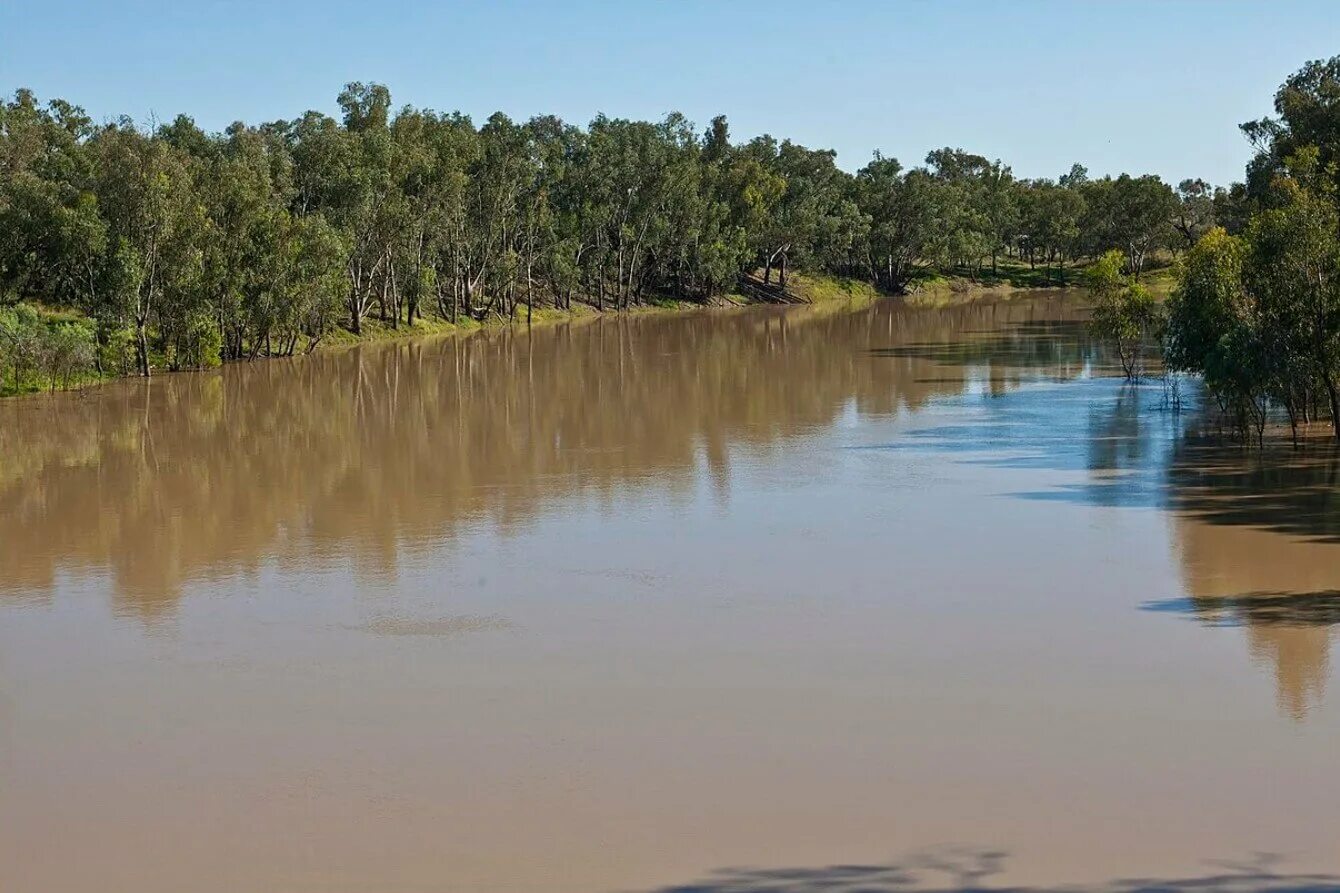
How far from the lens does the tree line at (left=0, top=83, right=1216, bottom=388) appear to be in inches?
1959

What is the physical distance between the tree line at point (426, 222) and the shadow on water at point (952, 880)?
1545 inches

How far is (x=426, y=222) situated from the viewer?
227 ft

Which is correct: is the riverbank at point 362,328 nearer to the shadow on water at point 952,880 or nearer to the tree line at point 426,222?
the tree line at point 426,222

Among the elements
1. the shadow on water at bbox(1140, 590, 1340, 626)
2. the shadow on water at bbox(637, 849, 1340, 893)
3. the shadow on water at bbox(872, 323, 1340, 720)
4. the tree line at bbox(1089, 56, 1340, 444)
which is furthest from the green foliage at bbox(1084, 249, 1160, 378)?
the shadow on water at bbox(637, 849, 1340, 893)

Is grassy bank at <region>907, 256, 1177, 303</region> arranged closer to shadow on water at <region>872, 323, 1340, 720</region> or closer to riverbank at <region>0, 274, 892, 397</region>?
riverbank at <region>0, 274, 892, 397</region>

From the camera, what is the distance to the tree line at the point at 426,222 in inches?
1959

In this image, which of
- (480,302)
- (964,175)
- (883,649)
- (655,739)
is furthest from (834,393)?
(964,175)

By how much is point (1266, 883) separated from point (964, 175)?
142 meters

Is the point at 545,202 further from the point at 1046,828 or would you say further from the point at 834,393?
the point at 1046,828

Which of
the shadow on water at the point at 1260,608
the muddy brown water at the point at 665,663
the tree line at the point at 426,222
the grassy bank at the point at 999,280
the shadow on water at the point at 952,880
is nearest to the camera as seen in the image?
the shadow on water at the point at 952,880

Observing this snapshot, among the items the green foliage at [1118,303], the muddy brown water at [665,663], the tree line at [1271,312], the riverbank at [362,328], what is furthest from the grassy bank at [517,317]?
the tree line at [1271,312]

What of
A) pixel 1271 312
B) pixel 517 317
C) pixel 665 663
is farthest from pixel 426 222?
pixel 665 663

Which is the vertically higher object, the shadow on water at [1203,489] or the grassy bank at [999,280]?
the grassy bank at [999,280]

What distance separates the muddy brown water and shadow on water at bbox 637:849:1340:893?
1.7 inches
